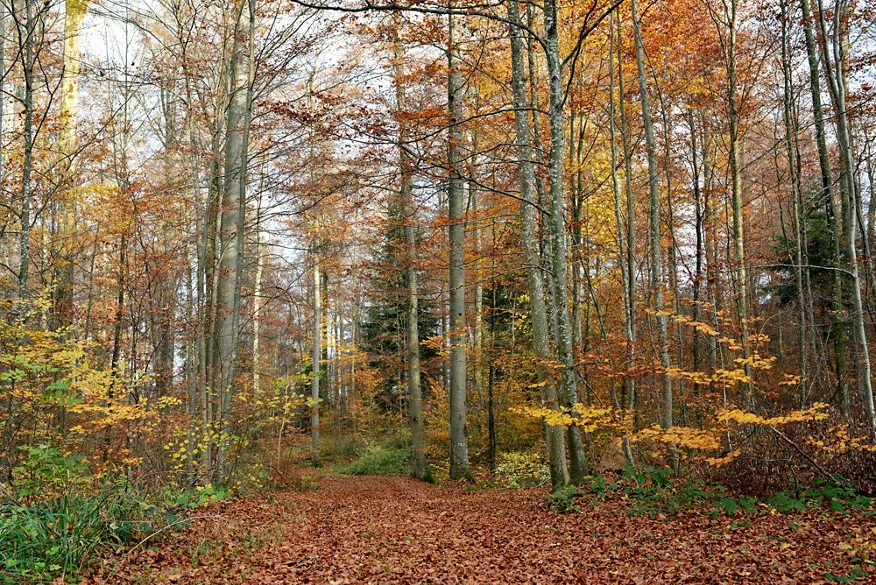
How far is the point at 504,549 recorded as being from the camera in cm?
576

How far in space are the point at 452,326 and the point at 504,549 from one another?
6.64 metres

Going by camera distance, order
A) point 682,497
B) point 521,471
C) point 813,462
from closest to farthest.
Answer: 1. point 813,462
2. point 682,497
3. point 521,471

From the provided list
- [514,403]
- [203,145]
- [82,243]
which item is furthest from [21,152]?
[514,403]

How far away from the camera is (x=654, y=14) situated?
37.4ft

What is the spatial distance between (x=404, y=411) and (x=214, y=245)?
1510cm

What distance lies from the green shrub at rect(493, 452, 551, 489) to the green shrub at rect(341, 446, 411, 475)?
306 centimetres

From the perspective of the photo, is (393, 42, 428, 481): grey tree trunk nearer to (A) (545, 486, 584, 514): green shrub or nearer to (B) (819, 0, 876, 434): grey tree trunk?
(A) (545, 486, 584, 514): green shrub

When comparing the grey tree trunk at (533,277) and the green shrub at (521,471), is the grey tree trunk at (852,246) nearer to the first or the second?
the grey tree trunk at (533,277)

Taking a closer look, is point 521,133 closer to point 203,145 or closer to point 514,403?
point 203,145

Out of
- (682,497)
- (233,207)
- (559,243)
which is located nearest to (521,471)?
(682,497)

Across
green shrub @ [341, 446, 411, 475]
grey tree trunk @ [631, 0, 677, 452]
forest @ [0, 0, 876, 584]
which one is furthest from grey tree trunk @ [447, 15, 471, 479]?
grey tree trunk @ [631, 0, 677, 452]

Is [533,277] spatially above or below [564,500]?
above

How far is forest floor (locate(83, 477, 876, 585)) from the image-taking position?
4.62 metres

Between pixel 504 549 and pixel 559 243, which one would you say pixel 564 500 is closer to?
pixel 504 549
